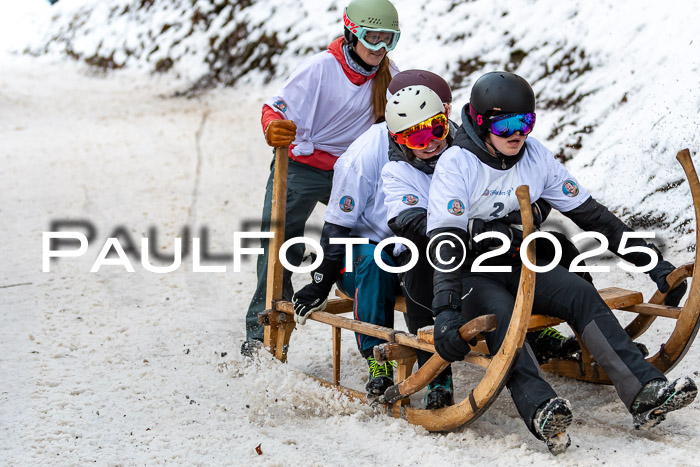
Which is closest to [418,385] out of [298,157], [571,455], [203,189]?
[571,455]

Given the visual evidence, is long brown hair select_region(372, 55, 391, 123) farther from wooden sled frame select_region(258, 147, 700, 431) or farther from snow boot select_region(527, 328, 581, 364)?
snow boot select_region(527, 328, 581, 364)

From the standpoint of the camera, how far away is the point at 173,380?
449 cm

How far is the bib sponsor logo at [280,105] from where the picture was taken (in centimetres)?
475

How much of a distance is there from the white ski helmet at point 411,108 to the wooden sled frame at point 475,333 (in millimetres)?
862

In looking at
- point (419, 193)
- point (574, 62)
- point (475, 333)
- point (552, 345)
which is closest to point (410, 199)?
point (419, 193)

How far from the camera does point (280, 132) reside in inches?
172

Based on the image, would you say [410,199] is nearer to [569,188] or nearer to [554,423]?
[569,188]

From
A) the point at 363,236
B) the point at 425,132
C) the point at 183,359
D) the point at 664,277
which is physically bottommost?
the point at 183,359

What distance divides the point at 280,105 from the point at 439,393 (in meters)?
1.96

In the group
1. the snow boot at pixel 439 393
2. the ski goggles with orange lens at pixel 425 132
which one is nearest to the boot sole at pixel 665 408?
the snow boot at pixel 439 393

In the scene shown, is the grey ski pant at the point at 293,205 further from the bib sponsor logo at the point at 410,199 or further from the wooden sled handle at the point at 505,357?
the wooden sled handle at the point at 505,357

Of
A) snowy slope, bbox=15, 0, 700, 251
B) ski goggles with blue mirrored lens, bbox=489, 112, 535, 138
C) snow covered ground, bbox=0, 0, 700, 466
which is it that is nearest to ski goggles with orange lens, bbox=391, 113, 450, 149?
ski goggles with blue mirrored lens, bbox=489, 112, 535, 138

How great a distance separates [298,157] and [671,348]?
230 centimetres

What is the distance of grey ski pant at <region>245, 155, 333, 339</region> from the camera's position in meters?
4.83
